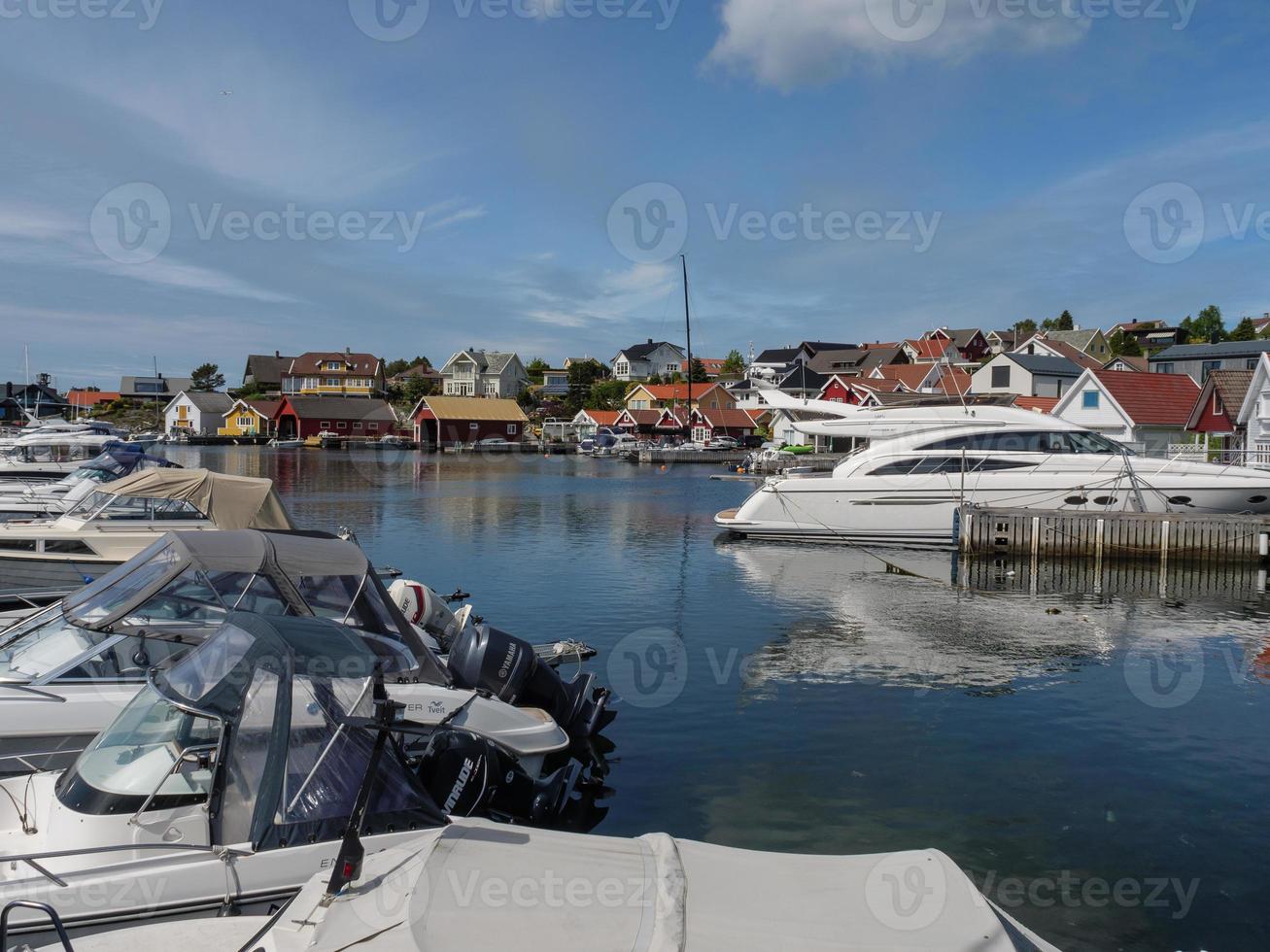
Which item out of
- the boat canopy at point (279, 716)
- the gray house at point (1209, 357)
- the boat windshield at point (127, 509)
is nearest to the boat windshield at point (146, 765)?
the boat canopy at point (279, 716)

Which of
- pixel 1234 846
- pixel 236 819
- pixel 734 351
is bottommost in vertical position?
pixel 1234 846

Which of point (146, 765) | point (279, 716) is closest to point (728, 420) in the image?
point (146, 765)

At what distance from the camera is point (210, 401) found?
11550 centimetres

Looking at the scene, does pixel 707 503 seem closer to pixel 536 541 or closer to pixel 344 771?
pixel 536 541

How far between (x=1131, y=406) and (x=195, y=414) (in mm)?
103251

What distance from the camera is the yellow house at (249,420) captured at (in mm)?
108688

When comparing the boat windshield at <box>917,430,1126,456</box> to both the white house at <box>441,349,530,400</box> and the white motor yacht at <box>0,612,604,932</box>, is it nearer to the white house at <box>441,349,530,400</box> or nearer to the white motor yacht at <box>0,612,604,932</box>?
the white motor yacht at <box>0,612,604,932</box>

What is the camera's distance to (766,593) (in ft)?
69.5

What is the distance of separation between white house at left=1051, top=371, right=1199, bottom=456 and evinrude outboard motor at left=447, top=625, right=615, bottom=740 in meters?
40.5

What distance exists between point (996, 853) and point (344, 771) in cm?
610

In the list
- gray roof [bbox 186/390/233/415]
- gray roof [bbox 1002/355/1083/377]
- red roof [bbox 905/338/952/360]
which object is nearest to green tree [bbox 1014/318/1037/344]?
red roof [bbox 905/338/952/360]

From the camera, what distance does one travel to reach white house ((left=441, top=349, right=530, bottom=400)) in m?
136

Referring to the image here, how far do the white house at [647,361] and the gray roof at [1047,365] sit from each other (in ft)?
274

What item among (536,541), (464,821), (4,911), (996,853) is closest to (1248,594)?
(996,853)
